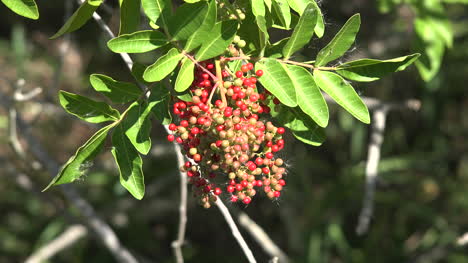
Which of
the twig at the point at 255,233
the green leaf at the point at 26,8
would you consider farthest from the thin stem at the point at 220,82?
the twig at the point at 255,233

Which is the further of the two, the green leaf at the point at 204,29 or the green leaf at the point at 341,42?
the green leaf at the point at 341,42

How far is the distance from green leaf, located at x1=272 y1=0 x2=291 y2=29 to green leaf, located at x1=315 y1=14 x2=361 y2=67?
13 centimetres

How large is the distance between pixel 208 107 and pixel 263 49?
194 mm

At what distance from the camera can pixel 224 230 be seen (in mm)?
4148

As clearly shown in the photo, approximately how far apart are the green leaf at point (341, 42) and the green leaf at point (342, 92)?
1.5 inches

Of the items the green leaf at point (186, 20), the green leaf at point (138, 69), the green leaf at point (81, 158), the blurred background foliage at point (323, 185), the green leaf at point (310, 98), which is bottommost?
the blurred background foliage at point (323, 185)

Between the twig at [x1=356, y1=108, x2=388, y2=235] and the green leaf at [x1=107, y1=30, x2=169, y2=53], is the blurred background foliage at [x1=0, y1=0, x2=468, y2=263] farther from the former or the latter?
the green leaf at [x1=107, y1=30, x2=169, y2=53]

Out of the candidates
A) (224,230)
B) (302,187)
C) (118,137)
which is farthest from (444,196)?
(118,137)

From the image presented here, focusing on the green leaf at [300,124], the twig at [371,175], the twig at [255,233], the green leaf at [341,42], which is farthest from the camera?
the twig at [255,233]

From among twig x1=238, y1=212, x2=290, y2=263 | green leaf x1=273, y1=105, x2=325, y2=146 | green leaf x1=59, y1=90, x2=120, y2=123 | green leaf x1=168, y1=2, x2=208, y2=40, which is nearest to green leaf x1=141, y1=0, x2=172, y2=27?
green leaf x1=168, y1=2, x2=208, y2=40

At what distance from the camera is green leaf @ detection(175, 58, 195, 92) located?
127 centimetres

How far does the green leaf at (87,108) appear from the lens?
138cm

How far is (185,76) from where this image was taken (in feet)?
4.24

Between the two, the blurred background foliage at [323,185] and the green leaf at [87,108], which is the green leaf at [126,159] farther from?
the blurred background foliage at [323,185]
